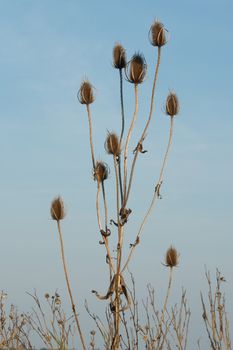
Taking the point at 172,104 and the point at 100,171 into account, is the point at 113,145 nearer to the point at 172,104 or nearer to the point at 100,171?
the point at 100,171

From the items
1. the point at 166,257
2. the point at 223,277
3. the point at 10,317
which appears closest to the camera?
the point at 166,257

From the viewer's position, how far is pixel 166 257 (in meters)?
5.18

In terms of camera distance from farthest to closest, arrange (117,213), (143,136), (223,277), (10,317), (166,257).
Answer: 1. (10,317)
2. (223,277)
3. (166,257)
4. (143,136)
5. (117,213)

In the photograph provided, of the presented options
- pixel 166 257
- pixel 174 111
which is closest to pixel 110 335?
pixel 166 257

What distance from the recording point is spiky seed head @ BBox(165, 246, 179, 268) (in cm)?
515

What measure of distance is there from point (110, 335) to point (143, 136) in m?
1.46

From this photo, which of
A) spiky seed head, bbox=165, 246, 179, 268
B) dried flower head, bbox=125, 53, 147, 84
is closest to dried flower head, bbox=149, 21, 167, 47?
dried flower head, bbox=125, 53, 147, 84

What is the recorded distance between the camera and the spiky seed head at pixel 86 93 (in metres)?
4.63

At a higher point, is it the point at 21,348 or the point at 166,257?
the point at 166,257

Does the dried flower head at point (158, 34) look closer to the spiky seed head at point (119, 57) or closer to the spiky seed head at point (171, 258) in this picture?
the spiky seed head at point (119, 57)

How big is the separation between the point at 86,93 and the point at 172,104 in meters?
0.63

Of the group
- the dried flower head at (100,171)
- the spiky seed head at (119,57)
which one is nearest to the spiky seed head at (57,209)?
the dried flower head at (100,171)

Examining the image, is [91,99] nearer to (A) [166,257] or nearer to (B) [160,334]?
(A) [166,257]

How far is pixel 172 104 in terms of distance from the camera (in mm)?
4770
